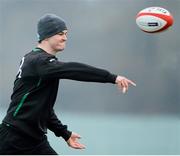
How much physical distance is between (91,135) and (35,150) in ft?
7.81

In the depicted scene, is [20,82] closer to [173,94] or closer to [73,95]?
[73,95]

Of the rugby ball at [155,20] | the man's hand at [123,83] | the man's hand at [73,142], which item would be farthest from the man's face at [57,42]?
the rugby ball at [155,20]

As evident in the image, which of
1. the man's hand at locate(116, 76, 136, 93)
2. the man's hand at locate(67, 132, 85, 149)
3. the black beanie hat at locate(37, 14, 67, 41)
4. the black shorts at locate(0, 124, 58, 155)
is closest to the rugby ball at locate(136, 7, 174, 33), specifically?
the black beanie hat at locate(37, 14, 67, 41)

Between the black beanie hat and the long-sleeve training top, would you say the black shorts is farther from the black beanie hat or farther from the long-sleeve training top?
the black beanie hat

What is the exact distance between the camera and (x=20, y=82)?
379 cm

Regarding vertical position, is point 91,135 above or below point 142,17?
below

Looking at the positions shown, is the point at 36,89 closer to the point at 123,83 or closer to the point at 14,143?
the point at 14,143

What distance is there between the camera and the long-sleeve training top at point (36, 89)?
11.8ft

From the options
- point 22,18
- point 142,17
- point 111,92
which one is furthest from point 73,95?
point 142,17

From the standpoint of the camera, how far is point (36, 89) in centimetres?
371

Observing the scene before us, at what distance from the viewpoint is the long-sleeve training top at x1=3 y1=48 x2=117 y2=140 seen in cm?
361

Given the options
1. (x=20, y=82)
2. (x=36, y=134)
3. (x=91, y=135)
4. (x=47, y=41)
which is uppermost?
→ (x=47, y=41)

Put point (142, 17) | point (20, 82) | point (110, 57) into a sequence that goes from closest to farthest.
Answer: point (20, 82) → point (142, 17) → point (110, 57)

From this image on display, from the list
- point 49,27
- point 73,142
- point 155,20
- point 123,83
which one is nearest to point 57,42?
point 49,27
